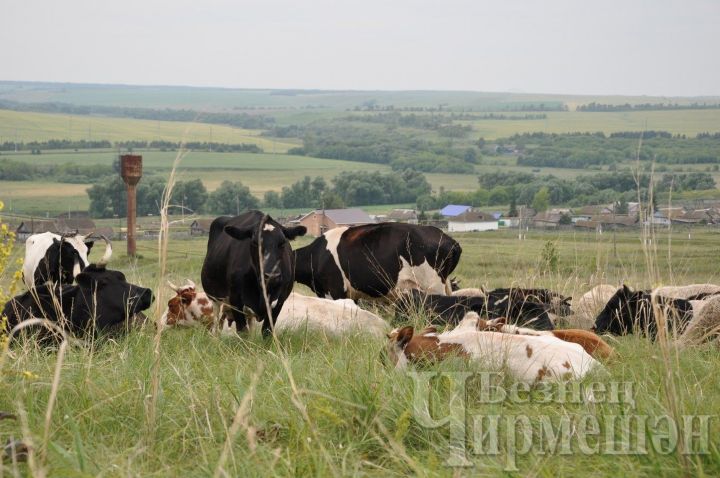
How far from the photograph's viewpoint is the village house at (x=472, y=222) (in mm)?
77312

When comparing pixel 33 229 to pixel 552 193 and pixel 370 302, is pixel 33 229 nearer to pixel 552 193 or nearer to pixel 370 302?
pixel 370 302

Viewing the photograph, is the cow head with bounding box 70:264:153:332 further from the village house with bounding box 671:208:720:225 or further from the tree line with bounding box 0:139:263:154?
the tree line with bounding box 0:139:263:154

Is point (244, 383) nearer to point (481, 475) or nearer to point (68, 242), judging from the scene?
point (481, 475)

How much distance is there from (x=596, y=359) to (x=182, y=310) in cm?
640

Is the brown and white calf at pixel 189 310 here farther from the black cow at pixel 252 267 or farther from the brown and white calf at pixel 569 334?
the brown and white calf at pixel 569 334

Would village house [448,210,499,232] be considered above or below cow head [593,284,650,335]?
below

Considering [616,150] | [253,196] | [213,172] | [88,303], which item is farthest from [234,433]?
[616,150]

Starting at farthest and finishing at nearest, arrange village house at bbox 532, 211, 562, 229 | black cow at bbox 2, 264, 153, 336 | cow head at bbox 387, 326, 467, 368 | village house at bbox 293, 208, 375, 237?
village house at bbox 532, 211, 562, 229 → village house at bbox 293, 208, 375, 237 → black cow at bbox 2, 264, 153, 336 → cow head at bbox 387, 326, 467, 368

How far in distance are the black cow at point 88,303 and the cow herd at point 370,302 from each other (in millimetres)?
12

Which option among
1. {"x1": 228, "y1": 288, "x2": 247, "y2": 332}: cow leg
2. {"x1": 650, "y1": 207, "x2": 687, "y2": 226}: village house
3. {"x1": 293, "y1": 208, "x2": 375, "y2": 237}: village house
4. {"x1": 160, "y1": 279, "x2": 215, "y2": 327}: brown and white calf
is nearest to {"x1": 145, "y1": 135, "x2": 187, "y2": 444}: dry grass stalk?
{"x1": 650, "y1": 207, "x2": 687, "y2": 226}: village house

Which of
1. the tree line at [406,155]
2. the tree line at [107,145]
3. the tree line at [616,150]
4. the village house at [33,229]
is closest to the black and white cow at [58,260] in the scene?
the village house at [33,229]

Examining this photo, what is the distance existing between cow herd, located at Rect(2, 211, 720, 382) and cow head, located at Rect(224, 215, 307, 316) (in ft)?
0.06

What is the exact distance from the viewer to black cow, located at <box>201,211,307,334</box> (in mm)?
10922

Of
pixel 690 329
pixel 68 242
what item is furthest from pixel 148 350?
pixel 68 242
